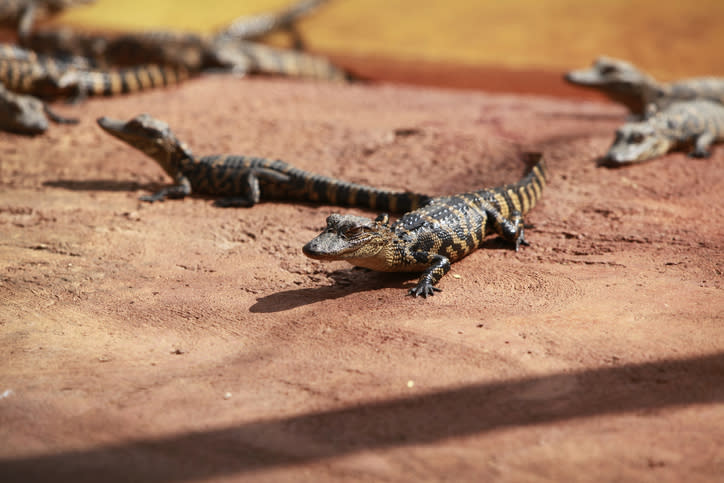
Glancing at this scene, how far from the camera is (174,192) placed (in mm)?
6492

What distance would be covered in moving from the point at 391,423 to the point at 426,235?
6.12 ft

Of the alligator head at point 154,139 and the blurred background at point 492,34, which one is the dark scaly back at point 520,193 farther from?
the blurred background at point 492,34

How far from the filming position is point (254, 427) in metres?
3.09

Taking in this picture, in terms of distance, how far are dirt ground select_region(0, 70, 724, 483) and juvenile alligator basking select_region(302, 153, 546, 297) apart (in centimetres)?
14

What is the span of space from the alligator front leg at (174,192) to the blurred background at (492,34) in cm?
648

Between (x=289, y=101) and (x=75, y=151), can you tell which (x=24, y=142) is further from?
(x=289, y=101)

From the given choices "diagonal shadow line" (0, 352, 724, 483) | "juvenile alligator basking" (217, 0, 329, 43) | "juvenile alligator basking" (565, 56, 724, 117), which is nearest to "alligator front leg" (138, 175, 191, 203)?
"diagonal shadow line" (0, 352, 724, 483)

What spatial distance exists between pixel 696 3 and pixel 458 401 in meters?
13.9

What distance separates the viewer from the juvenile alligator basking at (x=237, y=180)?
603 cm

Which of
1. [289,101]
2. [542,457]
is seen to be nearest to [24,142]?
[289,101]

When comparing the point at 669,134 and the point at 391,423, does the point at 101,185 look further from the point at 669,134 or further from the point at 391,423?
the point at 669,134

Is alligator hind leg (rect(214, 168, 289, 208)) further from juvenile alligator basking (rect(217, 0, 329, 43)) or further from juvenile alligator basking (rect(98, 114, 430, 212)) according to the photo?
juvenile alligator basking (rect(217, 0, 329, 43))

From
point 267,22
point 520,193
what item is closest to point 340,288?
point 520,193

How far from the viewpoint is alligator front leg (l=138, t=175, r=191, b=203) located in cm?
639
